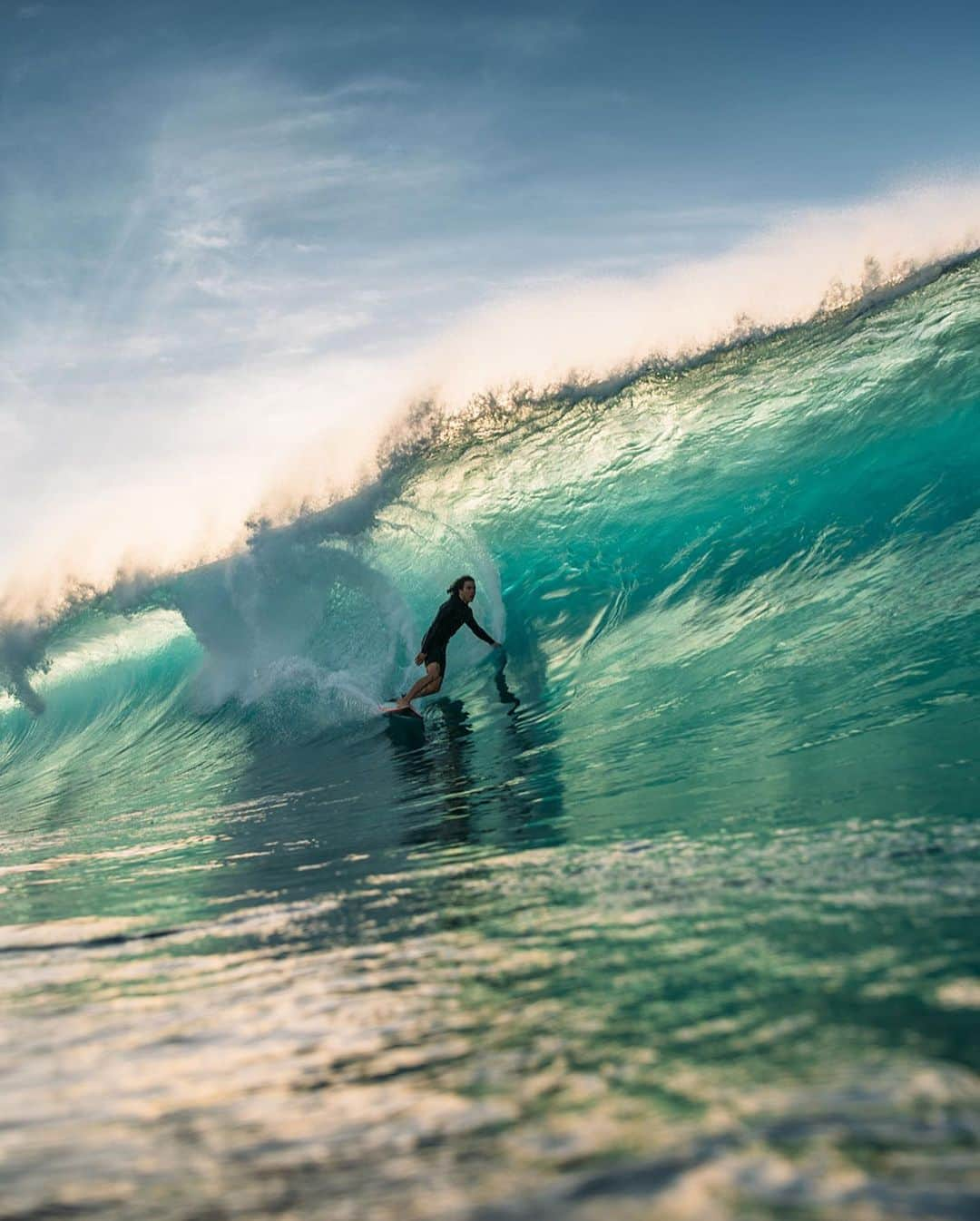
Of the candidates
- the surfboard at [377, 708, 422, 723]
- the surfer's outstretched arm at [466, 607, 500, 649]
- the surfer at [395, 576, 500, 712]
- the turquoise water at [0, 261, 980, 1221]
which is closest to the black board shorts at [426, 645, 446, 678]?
the surfer at [395, 576, 500, 712]

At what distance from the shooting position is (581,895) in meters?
3.05

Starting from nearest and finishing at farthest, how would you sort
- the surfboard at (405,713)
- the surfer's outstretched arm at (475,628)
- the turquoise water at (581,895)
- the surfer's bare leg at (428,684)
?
the turquoise water at (581,895)
the surfboard at (405,713)
the surfer's bare leg at (428,684)
the surfer's outstretched arm at (475,628)

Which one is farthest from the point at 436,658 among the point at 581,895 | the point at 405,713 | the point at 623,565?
the point at 581,895

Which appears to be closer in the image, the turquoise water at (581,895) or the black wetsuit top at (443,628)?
the turquoise water at (581,895)

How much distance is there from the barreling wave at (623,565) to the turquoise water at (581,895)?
0.06 metres

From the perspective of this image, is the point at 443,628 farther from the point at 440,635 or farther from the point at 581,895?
the point at 581,895

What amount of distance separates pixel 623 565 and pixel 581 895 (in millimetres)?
8491

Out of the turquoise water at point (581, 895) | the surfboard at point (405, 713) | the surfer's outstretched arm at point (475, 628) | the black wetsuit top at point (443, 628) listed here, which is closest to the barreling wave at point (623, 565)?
the turquoise water at point (581, 895)

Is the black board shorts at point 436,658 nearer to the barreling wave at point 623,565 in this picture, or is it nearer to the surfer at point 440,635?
the surfer at point 440,635

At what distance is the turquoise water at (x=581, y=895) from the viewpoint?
161 cm

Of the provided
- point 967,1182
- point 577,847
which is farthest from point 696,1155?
point 577,847

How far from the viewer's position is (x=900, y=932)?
7.59 ft

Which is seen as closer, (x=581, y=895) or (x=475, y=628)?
(x=581, y=895)

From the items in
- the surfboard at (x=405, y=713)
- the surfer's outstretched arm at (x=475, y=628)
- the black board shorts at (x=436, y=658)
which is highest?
the surfer's outstretched arm at (x=475, y=628)
